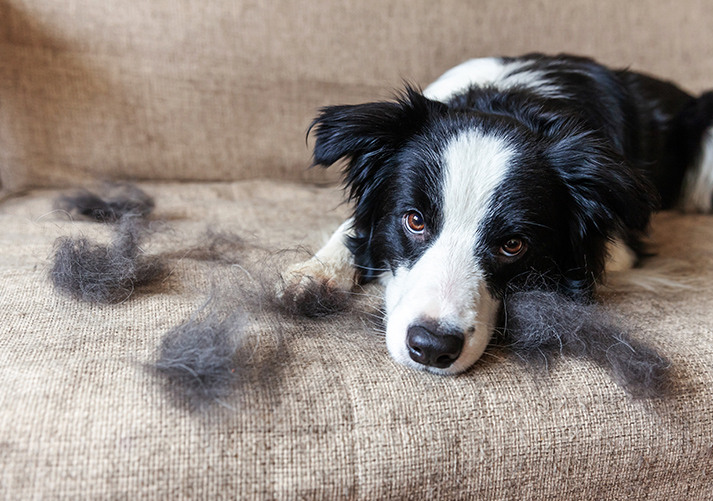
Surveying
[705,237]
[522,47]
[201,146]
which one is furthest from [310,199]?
[705,237]

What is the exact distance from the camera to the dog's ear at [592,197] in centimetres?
131

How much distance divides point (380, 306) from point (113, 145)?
1405 mm

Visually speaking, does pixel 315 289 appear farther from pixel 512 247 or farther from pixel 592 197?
pixel 592 197

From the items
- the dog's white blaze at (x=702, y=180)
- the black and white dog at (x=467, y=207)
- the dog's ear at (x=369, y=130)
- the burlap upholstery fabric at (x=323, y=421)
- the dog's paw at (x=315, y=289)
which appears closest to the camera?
the burlap upholstery fabric at (x=323, y=421)

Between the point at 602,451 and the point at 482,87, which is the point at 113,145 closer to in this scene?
the point at 482,87

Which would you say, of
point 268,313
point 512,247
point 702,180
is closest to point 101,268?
point 268,313

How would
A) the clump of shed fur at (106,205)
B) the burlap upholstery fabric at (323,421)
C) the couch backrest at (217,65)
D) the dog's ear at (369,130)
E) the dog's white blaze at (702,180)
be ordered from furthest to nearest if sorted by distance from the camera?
the dog's white blaze at (702,180) → the couch backrest at (217,65) → the clump of shed fur at (106,205) → the dog's ear at (369,130) → the burlap upholstery fabric at (323,421)

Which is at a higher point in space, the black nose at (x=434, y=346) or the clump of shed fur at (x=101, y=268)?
the black nose at (x=434, y=346)

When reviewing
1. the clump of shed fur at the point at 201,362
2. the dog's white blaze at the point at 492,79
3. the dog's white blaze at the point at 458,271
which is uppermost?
the dog's white blaze at the point at 492,79

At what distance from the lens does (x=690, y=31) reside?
2.59m

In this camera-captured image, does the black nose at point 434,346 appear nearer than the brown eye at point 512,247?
Yes

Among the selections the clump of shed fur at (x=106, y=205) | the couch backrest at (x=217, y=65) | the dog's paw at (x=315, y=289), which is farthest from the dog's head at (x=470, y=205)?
the couch backrest at (x=217, y=65)

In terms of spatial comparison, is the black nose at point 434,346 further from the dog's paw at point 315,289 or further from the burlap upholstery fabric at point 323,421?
the dog's paw at point 315,289

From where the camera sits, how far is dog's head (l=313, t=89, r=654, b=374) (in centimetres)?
119
